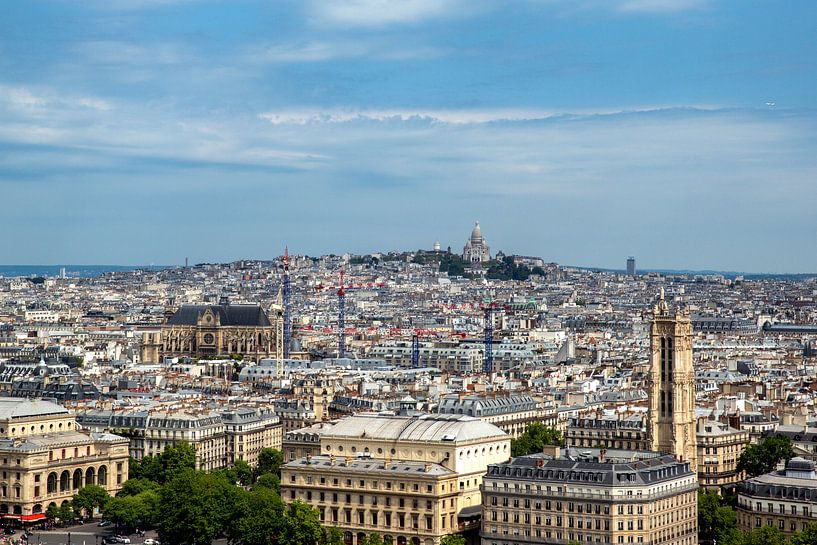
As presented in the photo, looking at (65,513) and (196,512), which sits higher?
(196,512)

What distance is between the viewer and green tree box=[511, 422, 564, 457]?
87312 millimetres

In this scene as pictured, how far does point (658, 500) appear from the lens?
69938 millimetres

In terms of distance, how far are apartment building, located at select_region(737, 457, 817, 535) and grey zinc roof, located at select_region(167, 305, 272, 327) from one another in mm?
123748

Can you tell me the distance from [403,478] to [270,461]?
1781 centimetres

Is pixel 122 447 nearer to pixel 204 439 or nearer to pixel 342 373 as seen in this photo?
pixel 204 439

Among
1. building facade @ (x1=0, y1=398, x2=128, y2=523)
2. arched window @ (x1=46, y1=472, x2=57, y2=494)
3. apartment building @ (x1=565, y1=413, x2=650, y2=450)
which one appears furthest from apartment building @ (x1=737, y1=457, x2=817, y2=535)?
arched window @ (x1=46, y1=472, x2=57, y2=494)

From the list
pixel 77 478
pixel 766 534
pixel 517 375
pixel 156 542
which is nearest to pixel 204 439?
pixel 77 478

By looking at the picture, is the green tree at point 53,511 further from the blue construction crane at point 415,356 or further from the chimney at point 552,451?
the blue construction crane at point 415,356

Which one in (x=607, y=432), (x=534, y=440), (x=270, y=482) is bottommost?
(x=270, y=482)

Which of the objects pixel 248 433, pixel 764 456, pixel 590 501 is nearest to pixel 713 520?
pixel 590 501

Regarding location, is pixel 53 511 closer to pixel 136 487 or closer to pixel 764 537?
pixel 136 487

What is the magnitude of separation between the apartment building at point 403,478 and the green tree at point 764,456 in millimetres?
12528

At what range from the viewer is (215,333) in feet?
633

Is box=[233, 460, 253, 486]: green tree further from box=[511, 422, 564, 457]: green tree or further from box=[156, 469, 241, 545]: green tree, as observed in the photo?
box=[156, 469, 241, 545]: green tree
